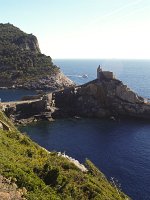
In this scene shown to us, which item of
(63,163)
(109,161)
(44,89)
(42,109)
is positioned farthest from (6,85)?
(63,163)

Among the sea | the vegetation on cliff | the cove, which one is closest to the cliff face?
the sea

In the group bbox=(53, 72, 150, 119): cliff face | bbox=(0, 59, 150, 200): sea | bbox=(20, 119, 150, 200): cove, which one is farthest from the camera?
bbox=(53, 72, 150, 119): cliff face

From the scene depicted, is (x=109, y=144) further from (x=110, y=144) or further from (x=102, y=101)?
(x=102, y=101)

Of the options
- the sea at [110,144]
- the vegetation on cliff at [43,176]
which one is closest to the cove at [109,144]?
the sea at [110,144]

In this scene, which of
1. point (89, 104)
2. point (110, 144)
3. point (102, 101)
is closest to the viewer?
point (110, 144)

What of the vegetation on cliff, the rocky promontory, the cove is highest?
the vegetation on cliff

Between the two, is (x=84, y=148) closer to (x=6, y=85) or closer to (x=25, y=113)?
(x=25, y=113)

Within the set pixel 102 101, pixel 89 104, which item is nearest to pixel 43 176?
pixel 89 104

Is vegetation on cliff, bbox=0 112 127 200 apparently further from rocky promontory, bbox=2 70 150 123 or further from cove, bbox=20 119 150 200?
rocky promontory, bbox=2 70 150 123

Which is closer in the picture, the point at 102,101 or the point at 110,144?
the point at 110,144

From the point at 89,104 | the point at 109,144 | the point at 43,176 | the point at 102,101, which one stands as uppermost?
the point at 43,176

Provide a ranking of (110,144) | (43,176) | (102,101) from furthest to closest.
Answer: (102,101), (110,144), (43,176)

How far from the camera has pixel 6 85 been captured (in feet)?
646

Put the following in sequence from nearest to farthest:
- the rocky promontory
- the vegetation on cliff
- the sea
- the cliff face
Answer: the vegetation on cliff, the sea, the rocky promontory, the cliff face
